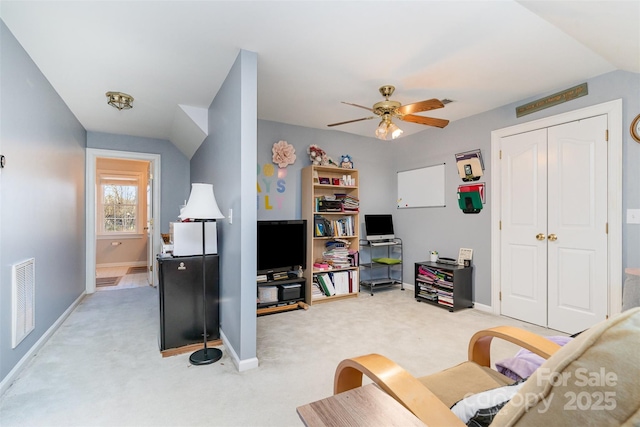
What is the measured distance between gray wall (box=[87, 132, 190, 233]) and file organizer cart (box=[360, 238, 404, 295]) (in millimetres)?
3061

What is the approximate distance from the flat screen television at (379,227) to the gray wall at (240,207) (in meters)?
2.50

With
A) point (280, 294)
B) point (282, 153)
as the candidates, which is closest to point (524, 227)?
point (280, 294)

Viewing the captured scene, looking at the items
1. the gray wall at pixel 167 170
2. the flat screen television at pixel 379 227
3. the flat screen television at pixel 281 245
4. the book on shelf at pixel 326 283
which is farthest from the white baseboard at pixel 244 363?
the gray wall at pixel 167 170

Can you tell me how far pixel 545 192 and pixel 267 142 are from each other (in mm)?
3250

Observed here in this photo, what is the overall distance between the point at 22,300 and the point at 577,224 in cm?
467

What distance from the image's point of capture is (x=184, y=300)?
2582mm

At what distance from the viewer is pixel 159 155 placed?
4.74 m

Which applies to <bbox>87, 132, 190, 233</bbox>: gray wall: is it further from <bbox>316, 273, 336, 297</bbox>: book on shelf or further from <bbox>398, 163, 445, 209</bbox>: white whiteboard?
<bbox>398, 163, 445, 209</bbox>: white whiteboard

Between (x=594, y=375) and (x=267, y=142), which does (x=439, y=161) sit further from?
(x=594, y=375)

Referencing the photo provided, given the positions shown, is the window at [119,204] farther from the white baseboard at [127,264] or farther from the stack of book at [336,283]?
the stack of book at [336,283]

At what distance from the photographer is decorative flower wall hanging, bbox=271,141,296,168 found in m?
4.00

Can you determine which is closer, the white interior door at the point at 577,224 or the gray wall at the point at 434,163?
the gray wall at the point at 434,163

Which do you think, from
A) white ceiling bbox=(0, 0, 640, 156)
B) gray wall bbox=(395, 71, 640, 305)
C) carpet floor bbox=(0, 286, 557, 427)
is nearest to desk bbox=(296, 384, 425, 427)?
carpet floor bbox=(0, 286, 557, 427)

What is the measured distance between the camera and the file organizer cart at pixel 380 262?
176 inches
